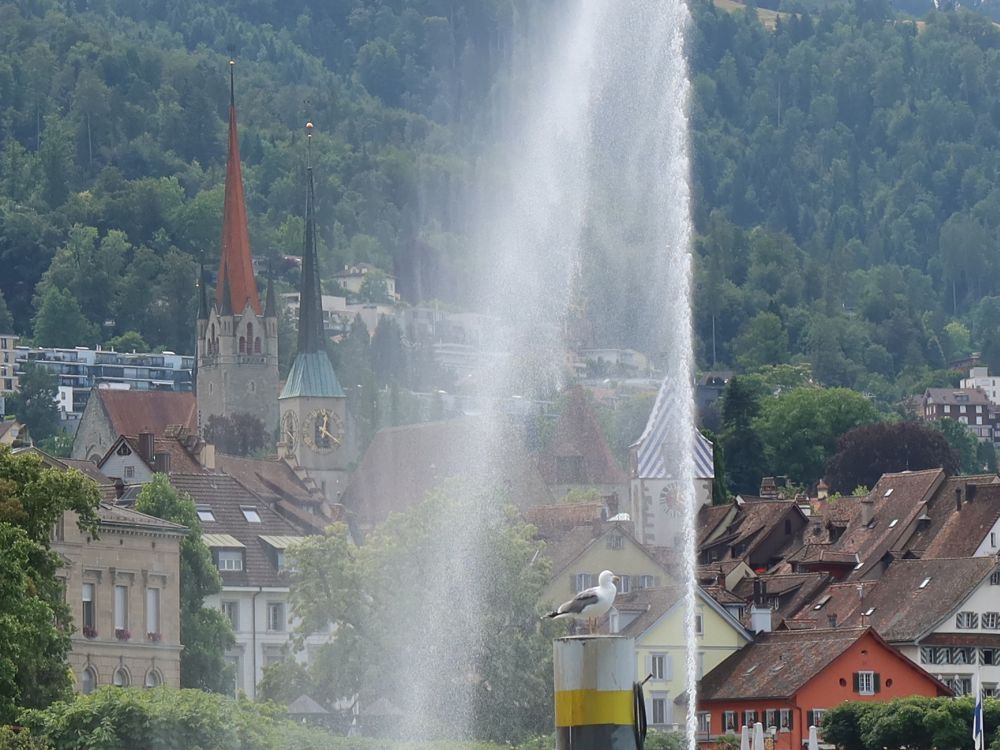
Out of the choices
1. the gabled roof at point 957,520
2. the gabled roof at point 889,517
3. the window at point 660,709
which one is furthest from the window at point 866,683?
the gabled roof at point 889,517

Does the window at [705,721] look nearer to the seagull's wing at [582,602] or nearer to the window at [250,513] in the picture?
the window at [250,513]

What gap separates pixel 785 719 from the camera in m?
81.3

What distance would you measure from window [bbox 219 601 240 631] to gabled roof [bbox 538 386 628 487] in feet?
195

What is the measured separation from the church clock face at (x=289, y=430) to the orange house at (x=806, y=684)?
10492cm

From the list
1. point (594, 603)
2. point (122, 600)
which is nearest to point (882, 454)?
point (122, 600)

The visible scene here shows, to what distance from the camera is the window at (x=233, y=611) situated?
3632 inches

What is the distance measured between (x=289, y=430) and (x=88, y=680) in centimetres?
11642

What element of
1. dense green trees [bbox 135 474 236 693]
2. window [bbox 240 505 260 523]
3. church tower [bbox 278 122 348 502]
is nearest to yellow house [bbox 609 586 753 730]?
dense green trees [bbox 135 474 236 693]

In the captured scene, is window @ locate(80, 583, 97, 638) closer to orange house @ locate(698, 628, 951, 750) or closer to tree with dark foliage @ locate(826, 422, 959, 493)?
orange house @ locate(698, 628, 951, 750)

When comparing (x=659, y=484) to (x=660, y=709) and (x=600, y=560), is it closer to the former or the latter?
(x=600, y=560)

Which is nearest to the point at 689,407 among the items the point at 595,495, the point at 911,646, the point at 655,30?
the point at 655,30

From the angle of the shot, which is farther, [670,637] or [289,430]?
[289,430]

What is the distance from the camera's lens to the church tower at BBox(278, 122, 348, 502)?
187 m

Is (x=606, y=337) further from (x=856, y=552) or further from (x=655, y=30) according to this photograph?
(x=655, y=30)
